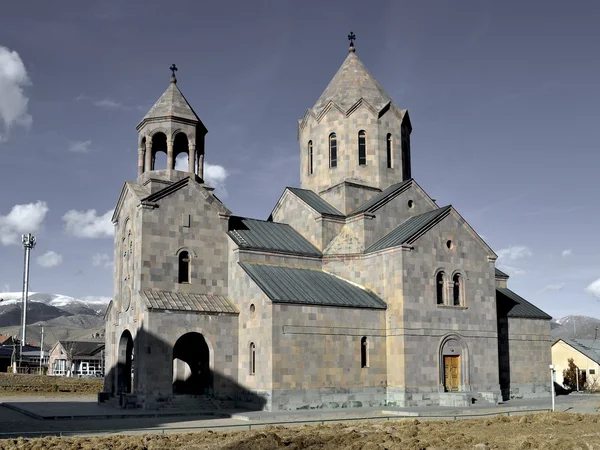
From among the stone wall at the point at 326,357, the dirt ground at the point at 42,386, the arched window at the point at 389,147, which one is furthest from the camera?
the dirt ground at the point at 42,386

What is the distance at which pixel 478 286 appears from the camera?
106 feet

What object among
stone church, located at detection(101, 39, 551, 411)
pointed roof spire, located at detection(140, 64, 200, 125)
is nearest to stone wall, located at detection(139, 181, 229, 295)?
stone church, located at detection(101, 39, 551, 411)

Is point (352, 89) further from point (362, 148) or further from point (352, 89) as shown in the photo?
point (362, 148)

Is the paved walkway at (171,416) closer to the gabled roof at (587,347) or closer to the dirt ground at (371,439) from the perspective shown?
the dirt ground at (371,439)

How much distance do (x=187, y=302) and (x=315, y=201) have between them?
10.1 m

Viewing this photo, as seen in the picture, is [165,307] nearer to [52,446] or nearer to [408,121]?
[52,446]

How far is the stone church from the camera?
27906mm

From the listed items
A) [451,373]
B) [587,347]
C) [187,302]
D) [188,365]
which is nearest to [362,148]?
[451,373]

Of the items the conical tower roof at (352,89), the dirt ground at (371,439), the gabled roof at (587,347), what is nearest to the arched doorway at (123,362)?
the dirt ground at (371,439)

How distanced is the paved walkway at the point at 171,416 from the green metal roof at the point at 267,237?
849cm

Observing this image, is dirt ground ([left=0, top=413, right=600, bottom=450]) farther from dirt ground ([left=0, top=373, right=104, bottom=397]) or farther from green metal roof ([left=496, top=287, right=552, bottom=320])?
dirt ground ([left=0, top=373, right=104, bottom=397])

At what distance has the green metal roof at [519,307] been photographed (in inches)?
1415

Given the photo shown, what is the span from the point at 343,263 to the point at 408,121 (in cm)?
1060

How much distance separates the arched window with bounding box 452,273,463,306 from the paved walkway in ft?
16.6
